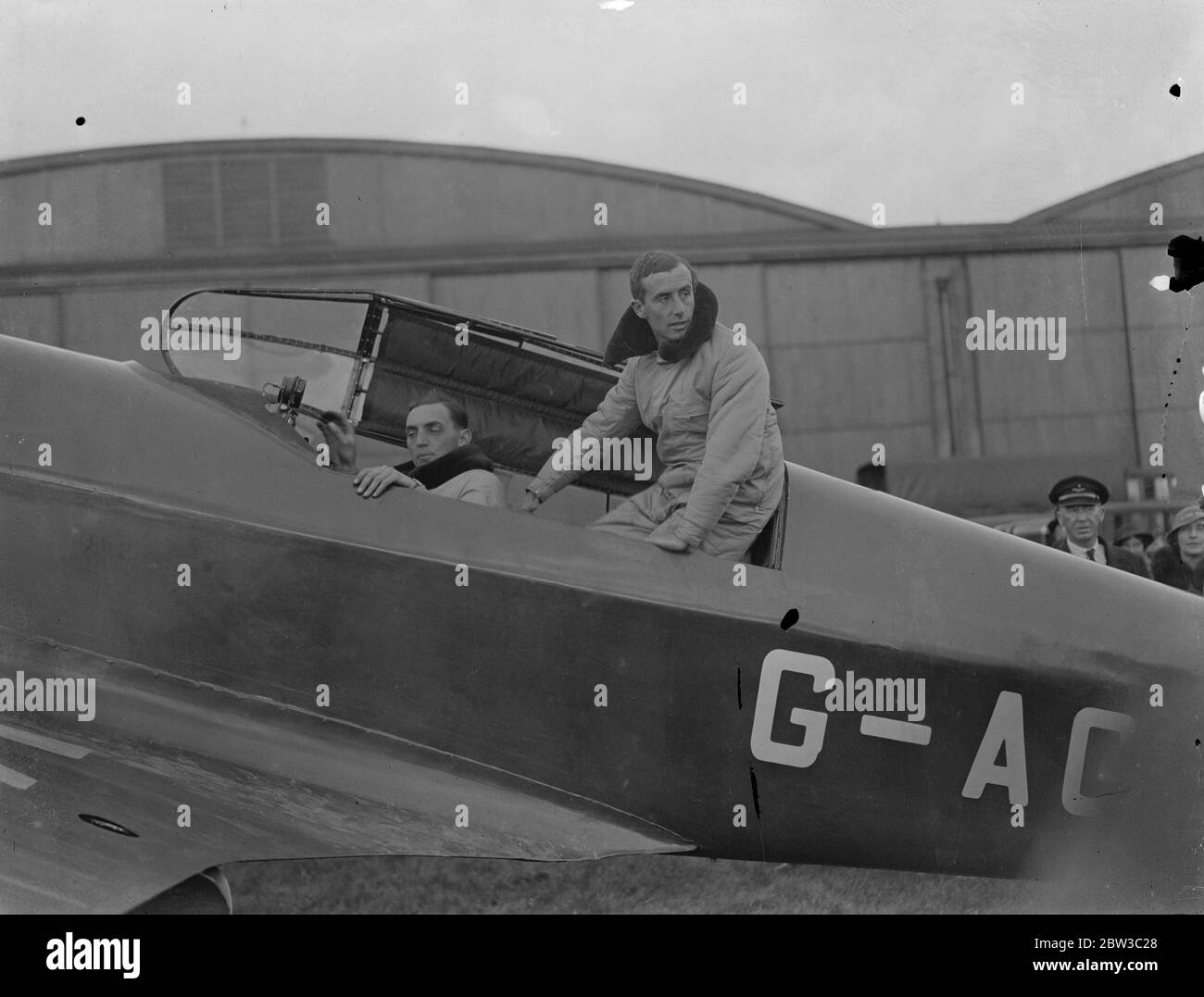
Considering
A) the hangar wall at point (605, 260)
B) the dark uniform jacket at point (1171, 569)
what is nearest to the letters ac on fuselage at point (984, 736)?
the dark uniform jacket at point (1171, 569)

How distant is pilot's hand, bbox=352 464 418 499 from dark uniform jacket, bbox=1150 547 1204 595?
74.4 inches

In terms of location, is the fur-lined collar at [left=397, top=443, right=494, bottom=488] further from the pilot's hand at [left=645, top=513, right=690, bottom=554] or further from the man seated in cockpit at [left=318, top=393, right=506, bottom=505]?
the pilot's hand at [left=645, top=513, right=690, bottom=554]

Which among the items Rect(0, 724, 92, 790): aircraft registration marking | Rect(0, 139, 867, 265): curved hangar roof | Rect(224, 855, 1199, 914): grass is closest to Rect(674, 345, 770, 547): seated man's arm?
Rect(0, 139, 867, 265): curved hangar roof

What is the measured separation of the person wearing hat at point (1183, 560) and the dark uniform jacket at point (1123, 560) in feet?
0.09

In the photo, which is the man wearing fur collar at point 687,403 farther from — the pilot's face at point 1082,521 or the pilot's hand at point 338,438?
the pilot's face at point 1082,521

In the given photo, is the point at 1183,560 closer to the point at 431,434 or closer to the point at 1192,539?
the point at 1192,539

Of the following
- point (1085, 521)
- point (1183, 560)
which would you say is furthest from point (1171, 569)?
point (1085, 521)

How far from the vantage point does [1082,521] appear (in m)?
2.80

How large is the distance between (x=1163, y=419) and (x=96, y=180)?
9.24 feet

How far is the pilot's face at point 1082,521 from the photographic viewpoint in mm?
2793

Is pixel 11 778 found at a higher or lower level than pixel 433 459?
lower

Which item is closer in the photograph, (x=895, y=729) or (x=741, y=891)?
(x=895, y=729)

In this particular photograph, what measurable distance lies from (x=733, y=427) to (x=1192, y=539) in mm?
1214
